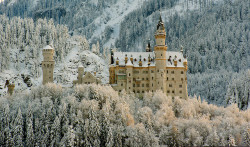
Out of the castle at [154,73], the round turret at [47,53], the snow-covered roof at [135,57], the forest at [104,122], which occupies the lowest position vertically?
the forest at [104,122]

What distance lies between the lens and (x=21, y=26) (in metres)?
194

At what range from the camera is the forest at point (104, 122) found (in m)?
83.4

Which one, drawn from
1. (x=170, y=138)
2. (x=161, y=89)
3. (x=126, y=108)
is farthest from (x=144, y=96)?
(x=170, y=138)

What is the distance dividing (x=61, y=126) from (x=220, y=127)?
4546 cm

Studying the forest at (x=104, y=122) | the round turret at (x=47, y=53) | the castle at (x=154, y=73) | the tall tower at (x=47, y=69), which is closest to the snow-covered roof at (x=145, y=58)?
the castle at (x=154, y=73)

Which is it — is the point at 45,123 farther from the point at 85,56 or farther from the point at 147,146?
the point at 85,56

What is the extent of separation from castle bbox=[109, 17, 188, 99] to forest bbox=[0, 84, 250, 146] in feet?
26.7

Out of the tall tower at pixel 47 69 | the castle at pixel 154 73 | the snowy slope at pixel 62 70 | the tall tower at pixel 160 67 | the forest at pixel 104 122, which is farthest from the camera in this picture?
the snowy slope at pixel 62 70

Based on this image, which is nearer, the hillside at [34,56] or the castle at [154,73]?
the castle at [154,73]

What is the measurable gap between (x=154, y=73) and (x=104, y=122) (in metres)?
28.9

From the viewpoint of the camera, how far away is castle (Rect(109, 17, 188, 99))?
10544 centimetres

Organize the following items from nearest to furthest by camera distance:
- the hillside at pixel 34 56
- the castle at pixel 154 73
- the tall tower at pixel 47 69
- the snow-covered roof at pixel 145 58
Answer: the castle at pixel 154 73 → the snow-covered roof at pixel 145 58 → the tall tower at pixel 47 69 → the hillside at pixel 34 56

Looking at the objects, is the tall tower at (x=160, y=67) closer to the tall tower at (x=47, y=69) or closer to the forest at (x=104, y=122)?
the forest at (x=104, y=122)

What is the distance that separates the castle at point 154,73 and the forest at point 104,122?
813cm
